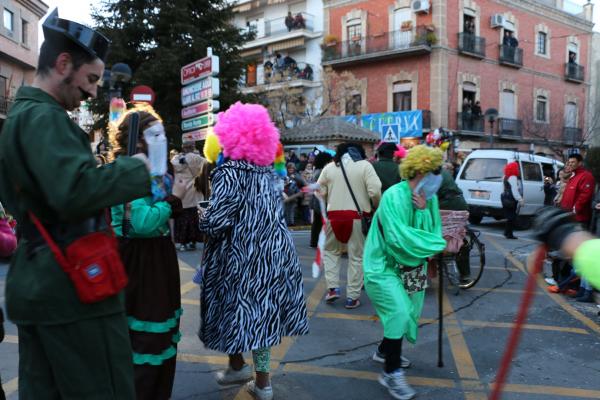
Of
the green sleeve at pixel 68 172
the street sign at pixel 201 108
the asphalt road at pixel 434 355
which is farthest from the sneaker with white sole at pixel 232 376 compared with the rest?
the street sign at pixel 201 108

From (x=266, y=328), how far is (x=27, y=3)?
3060 centimetres

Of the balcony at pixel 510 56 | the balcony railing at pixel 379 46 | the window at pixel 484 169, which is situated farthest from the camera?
the balcony at pixel 510 56

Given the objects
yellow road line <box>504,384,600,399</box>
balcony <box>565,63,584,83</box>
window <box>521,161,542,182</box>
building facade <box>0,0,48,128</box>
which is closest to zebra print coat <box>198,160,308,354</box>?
yellow road line <box>504,384,600,399</box>

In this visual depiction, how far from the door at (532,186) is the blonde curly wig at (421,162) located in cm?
1146

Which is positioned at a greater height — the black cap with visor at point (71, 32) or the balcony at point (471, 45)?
the balcony at point (471, 45)

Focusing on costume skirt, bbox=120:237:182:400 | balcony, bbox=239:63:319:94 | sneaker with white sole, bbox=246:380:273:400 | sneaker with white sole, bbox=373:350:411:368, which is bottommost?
sneaker with white sole, bbox=373:350:411:368

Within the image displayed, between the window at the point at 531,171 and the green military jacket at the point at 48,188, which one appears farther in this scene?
the window at the point at 531,171

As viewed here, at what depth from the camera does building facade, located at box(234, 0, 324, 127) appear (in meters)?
29.4

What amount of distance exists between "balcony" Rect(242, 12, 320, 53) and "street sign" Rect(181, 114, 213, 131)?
2190 cm

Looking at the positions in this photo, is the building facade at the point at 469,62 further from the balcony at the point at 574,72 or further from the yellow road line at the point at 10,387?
the yellow road line at the point at 10,387

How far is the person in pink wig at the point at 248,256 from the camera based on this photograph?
3398 mm

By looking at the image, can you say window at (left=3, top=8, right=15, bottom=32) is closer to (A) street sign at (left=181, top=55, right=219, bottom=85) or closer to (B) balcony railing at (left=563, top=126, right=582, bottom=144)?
(A) street sign at (left=181, top=55, right=219, bottom=85)

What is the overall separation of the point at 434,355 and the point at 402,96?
25840mm

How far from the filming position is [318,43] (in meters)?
32.0
